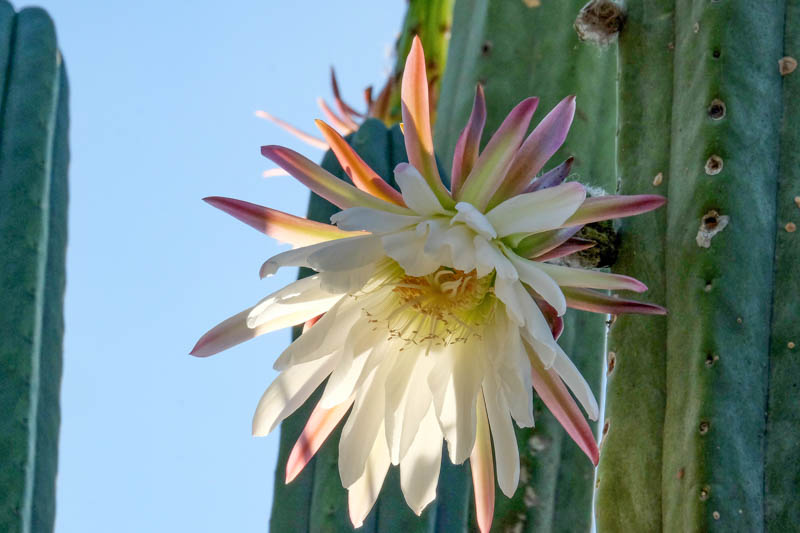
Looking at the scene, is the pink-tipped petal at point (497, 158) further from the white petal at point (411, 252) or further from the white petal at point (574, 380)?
the white petal at point (574, 380)

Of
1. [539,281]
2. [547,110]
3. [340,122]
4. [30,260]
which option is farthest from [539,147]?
[340,122]

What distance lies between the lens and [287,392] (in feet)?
3.37

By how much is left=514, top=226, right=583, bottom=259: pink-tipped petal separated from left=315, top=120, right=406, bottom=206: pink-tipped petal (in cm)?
14

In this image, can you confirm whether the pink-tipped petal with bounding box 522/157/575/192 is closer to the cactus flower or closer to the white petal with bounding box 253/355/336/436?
the cactus flower

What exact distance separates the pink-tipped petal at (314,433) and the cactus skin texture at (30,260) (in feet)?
1.71

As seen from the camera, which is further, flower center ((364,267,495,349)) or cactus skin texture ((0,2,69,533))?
cactus skin texture ((0,2,69,533))

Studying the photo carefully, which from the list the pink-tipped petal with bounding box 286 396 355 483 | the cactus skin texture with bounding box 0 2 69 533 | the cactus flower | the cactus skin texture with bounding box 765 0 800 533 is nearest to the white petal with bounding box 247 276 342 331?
the cactus flower

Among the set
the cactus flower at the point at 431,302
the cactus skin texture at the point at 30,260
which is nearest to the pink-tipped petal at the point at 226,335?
the cactus flower at the point at 431,302

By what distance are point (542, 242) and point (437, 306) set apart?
151mm

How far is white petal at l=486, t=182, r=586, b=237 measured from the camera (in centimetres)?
90

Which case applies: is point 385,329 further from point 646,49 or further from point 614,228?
point 646,49

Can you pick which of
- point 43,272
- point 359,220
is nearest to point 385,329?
point 359,220

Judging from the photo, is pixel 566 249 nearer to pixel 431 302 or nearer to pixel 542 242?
pixel 542 242

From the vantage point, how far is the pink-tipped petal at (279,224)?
1.00 metres
